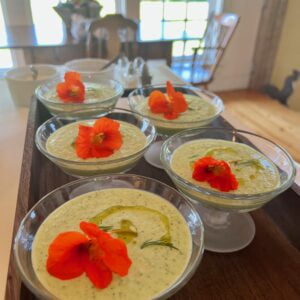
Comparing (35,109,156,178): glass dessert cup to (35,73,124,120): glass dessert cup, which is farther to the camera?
(35,73,124,120): glass dessert cup

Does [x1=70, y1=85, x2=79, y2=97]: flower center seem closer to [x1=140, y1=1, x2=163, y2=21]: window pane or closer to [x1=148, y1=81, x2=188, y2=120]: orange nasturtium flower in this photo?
[x1=148, y1=81, x2=188, y2=120]: orange nasturtium flower

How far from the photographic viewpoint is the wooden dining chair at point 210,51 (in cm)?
243

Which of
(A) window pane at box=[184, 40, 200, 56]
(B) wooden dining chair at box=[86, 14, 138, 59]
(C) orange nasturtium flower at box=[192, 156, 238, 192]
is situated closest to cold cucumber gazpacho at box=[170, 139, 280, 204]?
(C) orange nasturtium flower at box=[192, 156, 238, 192]

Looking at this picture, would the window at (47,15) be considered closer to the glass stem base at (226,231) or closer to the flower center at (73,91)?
the flower center at (73,91)

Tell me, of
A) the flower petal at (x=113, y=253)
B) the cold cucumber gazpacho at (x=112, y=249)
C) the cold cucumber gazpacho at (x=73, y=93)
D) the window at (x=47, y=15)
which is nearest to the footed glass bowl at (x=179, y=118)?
the cold cucumber gazpacho at (x=73, y=93)

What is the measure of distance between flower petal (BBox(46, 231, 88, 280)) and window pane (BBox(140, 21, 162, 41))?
6.41ft

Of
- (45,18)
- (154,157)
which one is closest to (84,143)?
(154,157)

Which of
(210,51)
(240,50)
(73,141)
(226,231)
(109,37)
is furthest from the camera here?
(240,50)

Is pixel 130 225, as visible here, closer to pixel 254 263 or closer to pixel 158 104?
pixel 254 263

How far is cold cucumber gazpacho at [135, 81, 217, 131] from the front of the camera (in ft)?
3.06

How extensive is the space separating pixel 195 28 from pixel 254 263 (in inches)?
111

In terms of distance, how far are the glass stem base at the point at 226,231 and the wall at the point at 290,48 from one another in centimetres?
257

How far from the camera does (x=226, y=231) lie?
0.70m

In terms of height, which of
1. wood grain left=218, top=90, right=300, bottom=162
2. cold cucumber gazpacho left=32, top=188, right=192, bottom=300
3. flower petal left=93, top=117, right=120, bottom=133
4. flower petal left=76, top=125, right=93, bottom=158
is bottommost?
wood grain left=218, top=90, right=300, bottom=162
